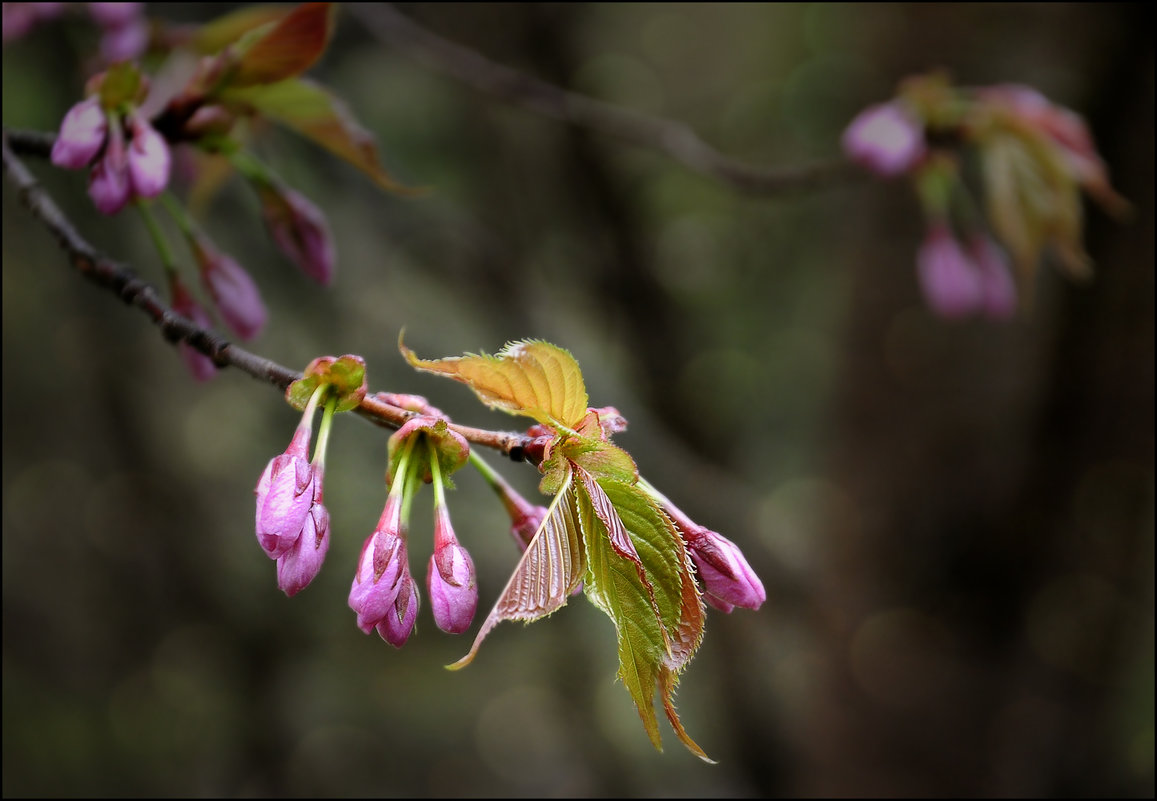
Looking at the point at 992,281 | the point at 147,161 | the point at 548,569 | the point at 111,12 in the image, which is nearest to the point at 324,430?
the point at 548,569

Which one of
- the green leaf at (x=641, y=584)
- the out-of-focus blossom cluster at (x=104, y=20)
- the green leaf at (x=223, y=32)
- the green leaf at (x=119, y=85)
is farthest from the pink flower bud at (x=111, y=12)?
the green leaf at (x=641, y=584)

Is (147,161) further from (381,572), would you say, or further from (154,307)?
(381,572)

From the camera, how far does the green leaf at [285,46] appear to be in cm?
60

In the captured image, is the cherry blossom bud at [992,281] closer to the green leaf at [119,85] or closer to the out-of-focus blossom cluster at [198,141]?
the out-of-focus blossom cluster at [198,141]

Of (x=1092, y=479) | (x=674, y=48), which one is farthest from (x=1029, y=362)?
(x=674, y=48)

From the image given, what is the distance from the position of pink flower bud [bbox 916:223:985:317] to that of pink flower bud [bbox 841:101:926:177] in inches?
6.6

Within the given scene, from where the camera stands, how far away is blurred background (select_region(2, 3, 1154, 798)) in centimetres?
161

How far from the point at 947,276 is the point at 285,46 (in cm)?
95

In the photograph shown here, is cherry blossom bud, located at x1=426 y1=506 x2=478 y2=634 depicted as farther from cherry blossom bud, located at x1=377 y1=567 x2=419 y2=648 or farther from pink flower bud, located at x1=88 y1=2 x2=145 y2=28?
pink flower bud, located at x1=88 y1=2 x2=145 y2=28

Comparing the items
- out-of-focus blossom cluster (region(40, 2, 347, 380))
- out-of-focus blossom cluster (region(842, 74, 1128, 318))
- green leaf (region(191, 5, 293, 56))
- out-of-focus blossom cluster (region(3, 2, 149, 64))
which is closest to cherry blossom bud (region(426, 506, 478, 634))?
out-of-focus blossom cluster (region(40, 2, 347, 380))

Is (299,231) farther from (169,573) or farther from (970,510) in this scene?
(169,573)

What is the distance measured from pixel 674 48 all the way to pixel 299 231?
9.35ft

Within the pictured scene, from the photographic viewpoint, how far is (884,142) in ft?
3.42

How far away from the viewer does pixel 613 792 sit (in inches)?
71.9
